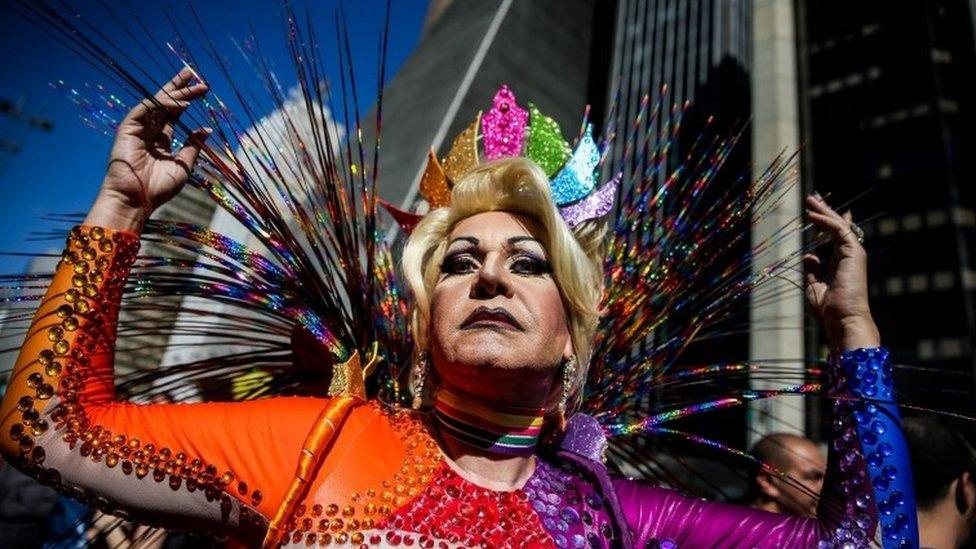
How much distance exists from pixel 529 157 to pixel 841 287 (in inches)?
33.1

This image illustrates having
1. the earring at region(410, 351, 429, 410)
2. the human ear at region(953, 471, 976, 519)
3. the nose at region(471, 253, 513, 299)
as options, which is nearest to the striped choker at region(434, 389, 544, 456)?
the earring at region(410, 351, 429, 410)

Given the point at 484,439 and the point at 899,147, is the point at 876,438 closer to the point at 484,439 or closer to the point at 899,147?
the point at 484,439

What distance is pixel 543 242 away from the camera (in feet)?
4.73

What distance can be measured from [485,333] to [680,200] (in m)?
0.98

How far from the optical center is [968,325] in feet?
29.5

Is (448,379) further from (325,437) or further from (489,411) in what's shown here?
(325,437)

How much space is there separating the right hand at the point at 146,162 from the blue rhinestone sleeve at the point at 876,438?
1397 millimetres

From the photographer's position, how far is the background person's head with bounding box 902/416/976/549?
1.85 m

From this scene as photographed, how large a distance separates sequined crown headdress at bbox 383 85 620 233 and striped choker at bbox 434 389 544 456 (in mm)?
603

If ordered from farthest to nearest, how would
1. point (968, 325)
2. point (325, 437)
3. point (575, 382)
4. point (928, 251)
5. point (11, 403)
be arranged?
1. point (928, 251)
2. point (968, 325)
3. point (575, 382)
4. point (325, 437)
5. point (11, 403)

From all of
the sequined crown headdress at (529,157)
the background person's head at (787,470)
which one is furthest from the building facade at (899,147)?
the sequined crown headdress at (529,157)

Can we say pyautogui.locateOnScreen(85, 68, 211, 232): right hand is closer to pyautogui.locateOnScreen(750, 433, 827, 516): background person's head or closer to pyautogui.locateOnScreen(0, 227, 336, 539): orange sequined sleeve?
pyautogui.locateOnScreen(0, 227, 336, 539): orange sequined sleeve

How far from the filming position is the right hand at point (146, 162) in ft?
3.49

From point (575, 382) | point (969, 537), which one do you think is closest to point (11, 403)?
point (575, 382)
